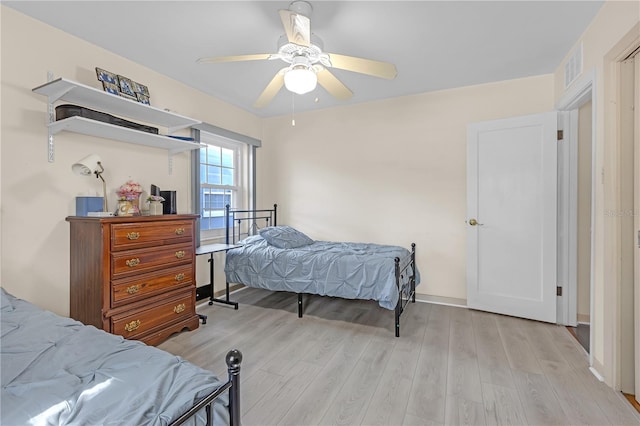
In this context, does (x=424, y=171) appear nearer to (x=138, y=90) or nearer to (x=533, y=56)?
(x=533, y=56)

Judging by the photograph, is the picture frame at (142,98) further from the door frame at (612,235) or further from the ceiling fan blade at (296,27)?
the door frame at (612,235)

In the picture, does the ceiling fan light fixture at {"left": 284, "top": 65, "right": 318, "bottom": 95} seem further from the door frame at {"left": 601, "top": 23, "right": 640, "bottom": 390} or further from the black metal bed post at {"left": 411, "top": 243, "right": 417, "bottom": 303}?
the black metal bed post at {"left": 411, "top": 243, "right": 417, "bottom": 303}

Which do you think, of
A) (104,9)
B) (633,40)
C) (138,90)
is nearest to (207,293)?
(138,90)

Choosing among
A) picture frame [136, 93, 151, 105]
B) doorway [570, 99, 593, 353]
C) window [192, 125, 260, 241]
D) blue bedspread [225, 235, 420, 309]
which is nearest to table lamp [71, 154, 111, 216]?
picture frame [136, 93, 151, 105]

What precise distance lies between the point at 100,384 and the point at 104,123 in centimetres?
196

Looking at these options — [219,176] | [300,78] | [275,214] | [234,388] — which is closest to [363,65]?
[300,78]

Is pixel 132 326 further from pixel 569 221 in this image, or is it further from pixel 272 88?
pixel 569 221

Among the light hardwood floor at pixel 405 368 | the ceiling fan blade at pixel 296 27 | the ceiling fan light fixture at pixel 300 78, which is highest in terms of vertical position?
the ceiling fan blade at pixel 296 27

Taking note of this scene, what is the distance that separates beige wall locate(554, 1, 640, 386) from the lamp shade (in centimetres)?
366

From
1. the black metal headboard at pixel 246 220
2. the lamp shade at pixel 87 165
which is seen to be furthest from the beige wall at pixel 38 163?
the black metal headboard at pixel 246 220

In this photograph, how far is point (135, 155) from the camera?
279cm

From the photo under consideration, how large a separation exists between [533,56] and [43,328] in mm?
3979

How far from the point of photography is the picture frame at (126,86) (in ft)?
8.07

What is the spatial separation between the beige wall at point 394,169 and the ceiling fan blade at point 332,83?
1.60m
